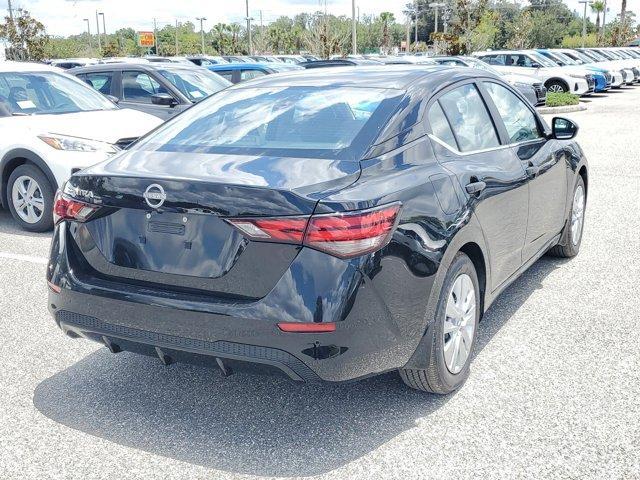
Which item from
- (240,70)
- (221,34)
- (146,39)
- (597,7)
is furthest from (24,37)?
(597,7)

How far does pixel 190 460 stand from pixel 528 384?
177 cm

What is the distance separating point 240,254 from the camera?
3.04m

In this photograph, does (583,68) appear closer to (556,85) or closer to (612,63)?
(556,85)

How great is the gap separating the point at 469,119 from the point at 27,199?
5102mm

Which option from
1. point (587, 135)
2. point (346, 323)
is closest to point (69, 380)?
point (346, 323)

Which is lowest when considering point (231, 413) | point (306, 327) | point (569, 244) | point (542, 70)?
point (231, 413)

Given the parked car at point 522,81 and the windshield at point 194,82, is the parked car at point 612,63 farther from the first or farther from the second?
the windshield at point 194,82

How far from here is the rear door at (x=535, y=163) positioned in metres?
4.69

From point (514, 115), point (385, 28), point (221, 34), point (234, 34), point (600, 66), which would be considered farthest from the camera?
point (385, 28)

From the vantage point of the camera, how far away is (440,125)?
3.89 meters

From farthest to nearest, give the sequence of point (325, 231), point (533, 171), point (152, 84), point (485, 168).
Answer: point (152, 84) → point (533, 171) → point (485, 168) → point (325, 231)

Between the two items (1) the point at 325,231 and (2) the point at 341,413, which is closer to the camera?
(1) the point at 325,231

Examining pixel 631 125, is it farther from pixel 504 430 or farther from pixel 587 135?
pixel 504 430

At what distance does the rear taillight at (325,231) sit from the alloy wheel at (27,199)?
5.18 meters
